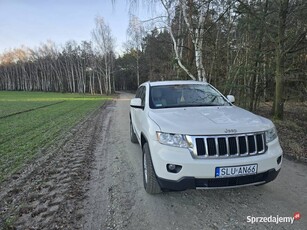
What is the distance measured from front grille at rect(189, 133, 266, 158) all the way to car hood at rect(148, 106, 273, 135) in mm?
76

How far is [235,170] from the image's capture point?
10.6 feet

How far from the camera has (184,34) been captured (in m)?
16.1

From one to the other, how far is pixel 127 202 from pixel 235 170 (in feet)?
5.35

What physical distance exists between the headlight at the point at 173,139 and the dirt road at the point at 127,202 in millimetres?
932

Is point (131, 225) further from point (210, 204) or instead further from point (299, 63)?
point (299, 63)

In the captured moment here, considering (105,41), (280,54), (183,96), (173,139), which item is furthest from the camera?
(105,41)

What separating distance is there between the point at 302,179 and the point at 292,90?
8601 millimetres

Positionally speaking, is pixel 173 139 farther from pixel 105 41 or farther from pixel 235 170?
pixel 105 41

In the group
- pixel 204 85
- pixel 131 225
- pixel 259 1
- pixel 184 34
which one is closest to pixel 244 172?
pixel 131 225

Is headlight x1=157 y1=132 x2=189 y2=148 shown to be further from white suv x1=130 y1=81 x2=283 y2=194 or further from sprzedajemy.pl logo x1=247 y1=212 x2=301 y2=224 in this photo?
sprzedajemy.pl logo x1=247 y1=212 x2=301 y2=224

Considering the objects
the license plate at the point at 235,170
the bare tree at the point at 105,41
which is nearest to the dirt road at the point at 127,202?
the license plate at the point at 235,170

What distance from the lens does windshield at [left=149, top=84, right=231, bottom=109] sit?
15.8ft

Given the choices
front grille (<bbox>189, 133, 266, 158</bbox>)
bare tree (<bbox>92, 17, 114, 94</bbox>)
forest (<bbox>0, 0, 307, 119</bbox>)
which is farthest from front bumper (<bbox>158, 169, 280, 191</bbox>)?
bare tree (<bbox>92, 17, 114, 94</bbox>)

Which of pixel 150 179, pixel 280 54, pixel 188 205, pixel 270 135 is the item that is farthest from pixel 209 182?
pixel 280 54
